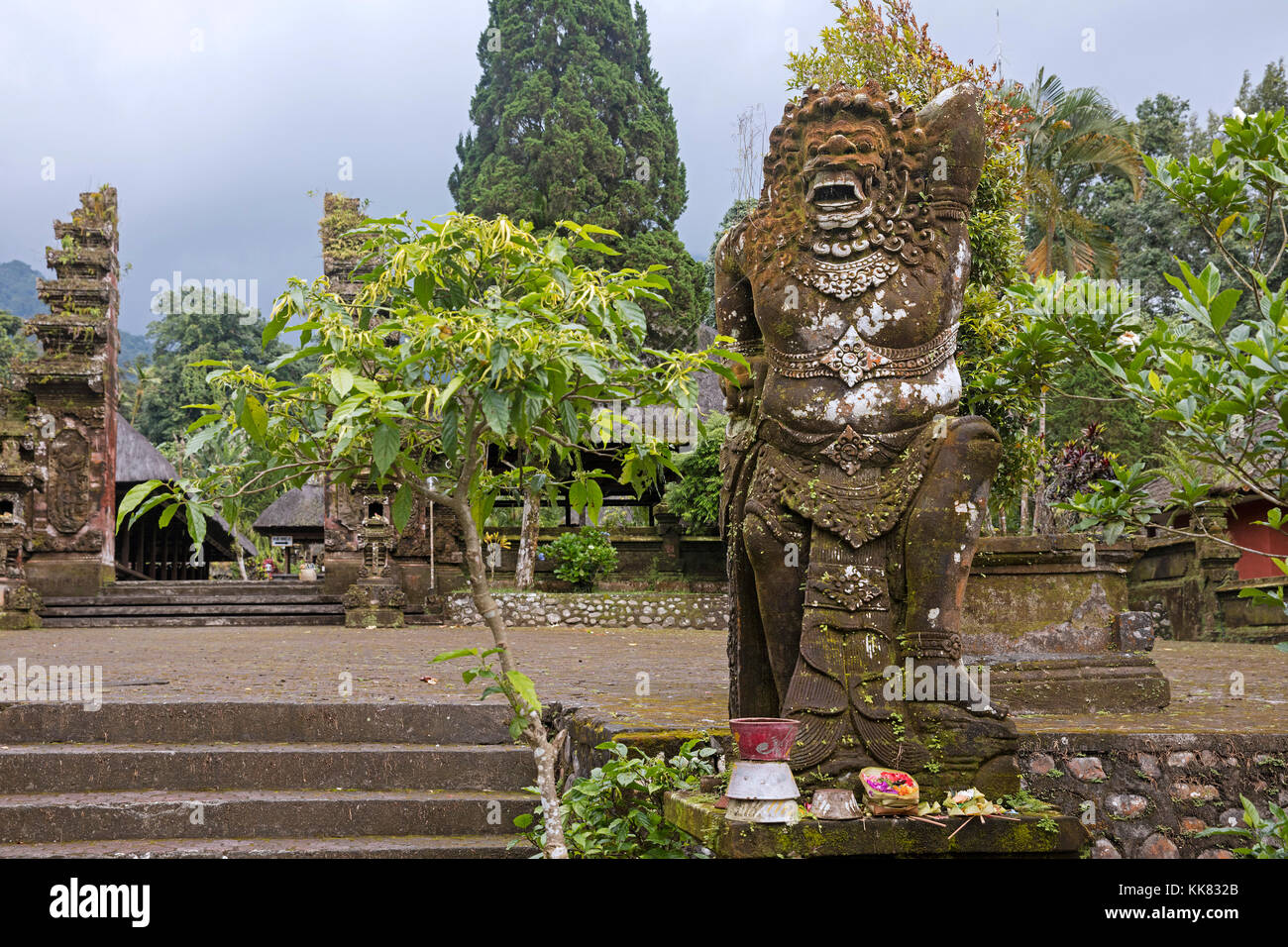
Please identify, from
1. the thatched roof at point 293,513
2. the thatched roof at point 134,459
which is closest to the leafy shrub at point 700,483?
the thatched roof at point 293,513

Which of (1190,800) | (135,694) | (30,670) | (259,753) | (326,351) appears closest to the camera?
(326,351)

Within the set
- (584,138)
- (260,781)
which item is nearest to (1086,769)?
(260,781)

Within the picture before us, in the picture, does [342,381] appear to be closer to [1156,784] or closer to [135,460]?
[1156,784]

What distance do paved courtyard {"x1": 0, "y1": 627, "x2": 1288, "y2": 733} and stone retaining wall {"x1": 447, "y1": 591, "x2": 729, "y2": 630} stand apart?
120 centimetres

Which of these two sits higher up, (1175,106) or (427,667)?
(1175,106)

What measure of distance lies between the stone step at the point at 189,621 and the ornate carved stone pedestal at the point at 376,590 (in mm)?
644

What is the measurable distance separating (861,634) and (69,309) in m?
18.1

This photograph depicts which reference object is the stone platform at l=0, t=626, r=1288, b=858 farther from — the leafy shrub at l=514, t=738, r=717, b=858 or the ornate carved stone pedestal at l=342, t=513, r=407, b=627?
the ornate carved stone pedestal at l=342, t=513, r=407, b=627

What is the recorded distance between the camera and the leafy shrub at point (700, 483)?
1653 centimetres

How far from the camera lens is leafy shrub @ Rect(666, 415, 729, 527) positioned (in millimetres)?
16531

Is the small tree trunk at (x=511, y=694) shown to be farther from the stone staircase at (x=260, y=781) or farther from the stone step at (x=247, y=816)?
the stone step at (x=247, y=816)

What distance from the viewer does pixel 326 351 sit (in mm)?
3324
